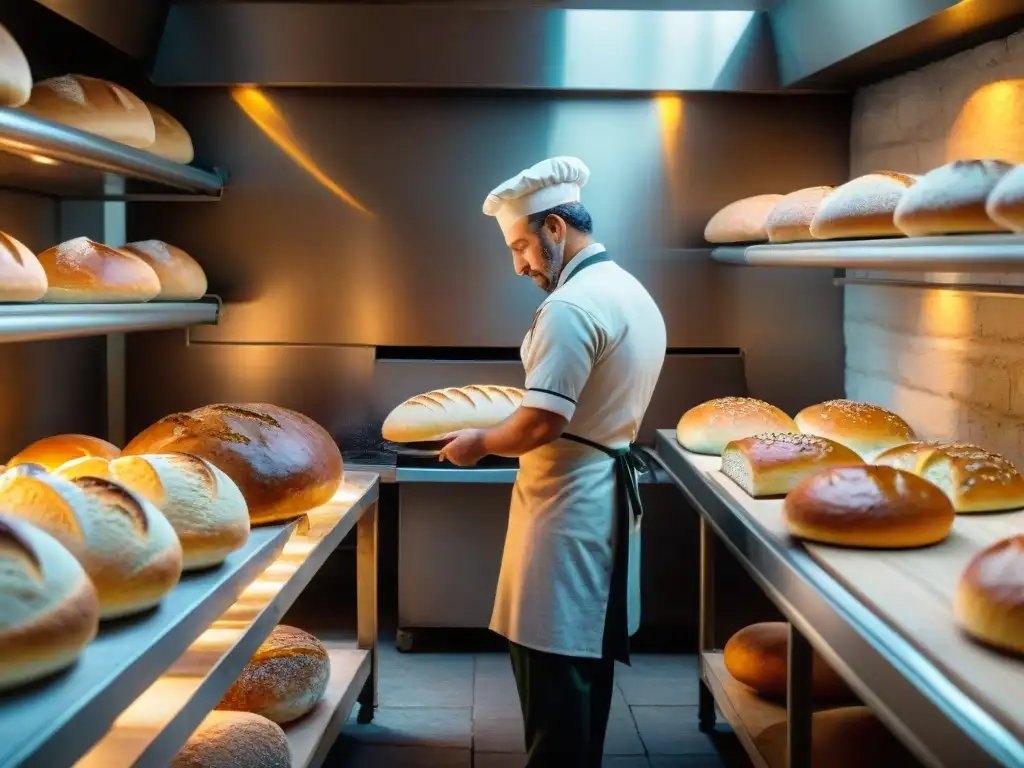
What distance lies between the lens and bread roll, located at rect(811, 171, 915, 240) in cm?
194

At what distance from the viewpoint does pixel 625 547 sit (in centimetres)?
216

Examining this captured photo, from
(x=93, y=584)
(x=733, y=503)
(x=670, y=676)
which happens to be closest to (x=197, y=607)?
(x=93, y=584)

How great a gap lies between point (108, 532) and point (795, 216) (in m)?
1.70

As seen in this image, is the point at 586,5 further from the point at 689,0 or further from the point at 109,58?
the point at 109,58

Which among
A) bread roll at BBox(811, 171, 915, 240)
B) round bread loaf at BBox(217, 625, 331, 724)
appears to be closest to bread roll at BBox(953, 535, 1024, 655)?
bread roll at BBox(811, 171, 915, 240)

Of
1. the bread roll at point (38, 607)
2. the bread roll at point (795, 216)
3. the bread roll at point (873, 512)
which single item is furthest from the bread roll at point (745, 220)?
the bread roll at point (38, 607)

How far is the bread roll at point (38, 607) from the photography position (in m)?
1.00

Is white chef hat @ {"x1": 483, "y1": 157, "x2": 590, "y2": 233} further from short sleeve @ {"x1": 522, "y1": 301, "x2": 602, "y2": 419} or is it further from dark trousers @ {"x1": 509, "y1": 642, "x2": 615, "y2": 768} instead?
dark trousers @ {"x1": 509, "y1": 642, "x2": 615, "y2": 768}

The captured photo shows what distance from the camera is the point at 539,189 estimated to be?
2.16 metres

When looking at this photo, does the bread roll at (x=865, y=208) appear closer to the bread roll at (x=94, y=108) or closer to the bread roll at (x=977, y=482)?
the bread roll at (x=977, y=482)

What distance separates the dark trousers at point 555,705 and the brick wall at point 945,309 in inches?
39.5

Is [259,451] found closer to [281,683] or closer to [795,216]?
[281,683]

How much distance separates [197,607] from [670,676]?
77.0 inches

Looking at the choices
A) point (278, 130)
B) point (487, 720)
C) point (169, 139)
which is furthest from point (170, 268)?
point (487, 720)
